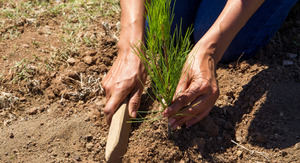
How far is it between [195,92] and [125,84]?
434mm

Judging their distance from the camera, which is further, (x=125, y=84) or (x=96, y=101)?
(x=96, y=101)

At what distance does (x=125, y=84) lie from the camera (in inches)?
81.0

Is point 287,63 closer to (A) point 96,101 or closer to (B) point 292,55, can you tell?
(B) point 292,55

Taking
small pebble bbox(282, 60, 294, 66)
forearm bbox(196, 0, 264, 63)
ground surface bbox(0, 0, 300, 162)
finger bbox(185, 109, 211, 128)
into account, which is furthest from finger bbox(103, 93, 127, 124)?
small pebble bbox(282, 60, 294, 66)

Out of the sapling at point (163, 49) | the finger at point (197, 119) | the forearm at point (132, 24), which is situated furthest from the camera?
the forearm at point (132, 24)

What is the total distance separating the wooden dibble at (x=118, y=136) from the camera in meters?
1.87

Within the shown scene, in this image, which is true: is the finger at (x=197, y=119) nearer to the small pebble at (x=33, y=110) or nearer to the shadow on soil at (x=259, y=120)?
the shadow on soil at (x=259, y=120)

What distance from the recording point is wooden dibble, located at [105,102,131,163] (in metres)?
1.87

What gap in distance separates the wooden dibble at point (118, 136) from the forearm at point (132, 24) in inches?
17.0

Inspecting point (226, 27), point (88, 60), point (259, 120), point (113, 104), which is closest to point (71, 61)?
point (88, 60)

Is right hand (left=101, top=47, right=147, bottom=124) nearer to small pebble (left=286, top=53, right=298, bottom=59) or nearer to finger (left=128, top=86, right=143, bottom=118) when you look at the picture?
finger (left=128, top=86, right=143, bottom=118)

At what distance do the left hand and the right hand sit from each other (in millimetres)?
248

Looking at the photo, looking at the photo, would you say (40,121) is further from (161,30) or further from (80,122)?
(161,30)

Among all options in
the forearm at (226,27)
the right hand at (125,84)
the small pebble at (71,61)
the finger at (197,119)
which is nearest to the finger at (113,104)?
the right hand at (125,84)
